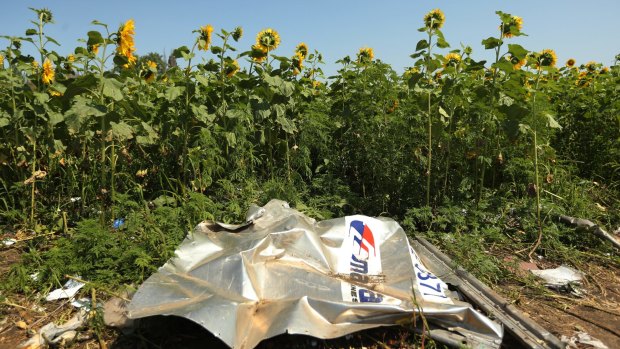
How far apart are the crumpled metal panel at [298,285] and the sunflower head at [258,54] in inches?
59.5

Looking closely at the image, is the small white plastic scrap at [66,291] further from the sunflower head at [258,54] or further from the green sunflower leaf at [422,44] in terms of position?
the green sunflower leaf at [422,44]

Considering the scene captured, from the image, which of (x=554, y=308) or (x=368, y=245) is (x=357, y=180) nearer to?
(x=368, y=245)

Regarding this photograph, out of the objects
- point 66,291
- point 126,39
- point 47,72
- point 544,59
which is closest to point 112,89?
point 126,39

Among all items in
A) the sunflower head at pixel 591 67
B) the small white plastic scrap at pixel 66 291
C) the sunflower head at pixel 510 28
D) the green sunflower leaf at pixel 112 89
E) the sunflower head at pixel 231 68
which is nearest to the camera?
the small white plastic scrap at pixel 66 291

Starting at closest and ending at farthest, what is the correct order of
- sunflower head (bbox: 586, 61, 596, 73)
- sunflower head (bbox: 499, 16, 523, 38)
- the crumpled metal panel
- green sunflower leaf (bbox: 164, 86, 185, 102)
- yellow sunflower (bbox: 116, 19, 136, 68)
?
1. the crumpled metal panel
2. yellow sunflower (bbox: 116, 19, 136, 68)
3. sunflower head (bbox: 499, 16, 523, 38)
4. green sunflower leaf (bbox: 164, 86, 185, 102)
5. sunflower head (bbox: 586, 61, 596, 73)

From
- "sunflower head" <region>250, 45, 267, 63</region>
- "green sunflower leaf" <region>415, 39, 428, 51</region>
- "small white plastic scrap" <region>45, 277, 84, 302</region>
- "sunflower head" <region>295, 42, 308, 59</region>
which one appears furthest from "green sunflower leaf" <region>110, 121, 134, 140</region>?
"sunflower head" <region>295, 42, 308, 59</region>

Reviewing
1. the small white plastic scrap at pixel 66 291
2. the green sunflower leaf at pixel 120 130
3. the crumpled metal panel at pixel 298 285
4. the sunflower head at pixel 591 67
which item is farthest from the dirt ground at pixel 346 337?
the sunflower head at pixel 591 67

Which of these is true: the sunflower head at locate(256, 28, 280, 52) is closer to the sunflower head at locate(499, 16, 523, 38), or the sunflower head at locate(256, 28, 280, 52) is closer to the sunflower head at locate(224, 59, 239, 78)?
the sunflower head at locate(224, 59, 239, 78)

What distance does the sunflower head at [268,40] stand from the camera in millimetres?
4004

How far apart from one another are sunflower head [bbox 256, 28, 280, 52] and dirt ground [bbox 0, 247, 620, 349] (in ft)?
8.17

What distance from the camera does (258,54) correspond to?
3799 millimetres

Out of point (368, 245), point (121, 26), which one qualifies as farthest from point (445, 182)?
point (121, 26)

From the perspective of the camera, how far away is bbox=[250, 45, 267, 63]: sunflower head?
3783 mm

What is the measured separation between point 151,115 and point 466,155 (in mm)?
2687
